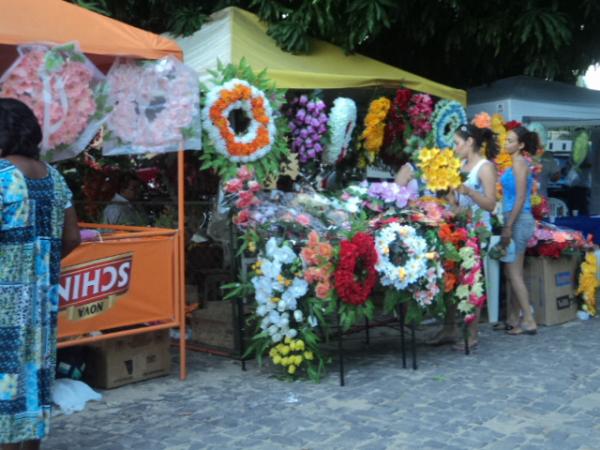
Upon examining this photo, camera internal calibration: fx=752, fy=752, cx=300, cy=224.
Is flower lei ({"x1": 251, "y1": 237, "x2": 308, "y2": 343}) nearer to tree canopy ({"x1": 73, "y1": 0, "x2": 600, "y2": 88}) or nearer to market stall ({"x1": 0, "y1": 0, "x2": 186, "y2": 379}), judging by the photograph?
market stall ({"x1": 0, "y1": 0, "x2": 186, "y2": 379})

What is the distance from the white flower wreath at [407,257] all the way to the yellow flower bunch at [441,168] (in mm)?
456

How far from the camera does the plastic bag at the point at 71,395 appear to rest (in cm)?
489

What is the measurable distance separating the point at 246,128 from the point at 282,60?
177 centimetres

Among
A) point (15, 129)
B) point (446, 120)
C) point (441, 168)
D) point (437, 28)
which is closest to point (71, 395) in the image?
point (15, 129)

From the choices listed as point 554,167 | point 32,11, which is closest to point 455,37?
point 554,167

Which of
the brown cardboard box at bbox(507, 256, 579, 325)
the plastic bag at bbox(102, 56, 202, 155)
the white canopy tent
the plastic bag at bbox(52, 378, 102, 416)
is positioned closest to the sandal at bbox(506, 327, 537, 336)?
the brown cardboard box at bbox(507, 256, 579, 325)

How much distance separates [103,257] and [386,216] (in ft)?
6.82

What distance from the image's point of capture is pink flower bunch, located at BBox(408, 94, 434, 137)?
7.77m

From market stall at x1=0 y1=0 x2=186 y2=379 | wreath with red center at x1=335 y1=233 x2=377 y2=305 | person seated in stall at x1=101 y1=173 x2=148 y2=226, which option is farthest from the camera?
person seated in stall at x1=101 y1=173 x2=148 y2=226

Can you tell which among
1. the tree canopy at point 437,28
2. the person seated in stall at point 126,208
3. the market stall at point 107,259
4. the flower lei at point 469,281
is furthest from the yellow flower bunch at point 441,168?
the person seated in stall at point 126,208

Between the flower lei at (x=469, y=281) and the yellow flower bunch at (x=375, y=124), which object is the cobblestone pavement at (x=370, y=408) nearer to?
the flower lei at (x=469, y=281)

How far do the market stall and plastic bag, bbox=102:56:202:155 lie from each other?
0.13 metres

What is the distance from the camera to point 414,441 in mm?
4199

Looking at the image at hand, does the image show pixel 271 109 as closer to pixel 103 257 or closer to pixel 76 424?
pixel 103 257
